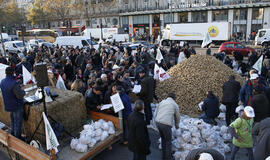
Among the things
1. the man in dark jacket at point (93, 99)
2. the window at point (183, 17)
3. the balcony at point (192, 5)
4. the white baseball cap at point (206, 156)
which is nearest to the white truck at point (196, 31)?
the balcony at point (192, 5)

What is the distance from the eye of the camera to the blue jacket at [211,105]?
673 centimetres

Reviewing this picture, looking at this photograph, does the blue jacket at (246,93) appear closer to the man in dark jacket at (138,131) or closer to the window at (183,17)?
the man in dark jacket at (138,131)

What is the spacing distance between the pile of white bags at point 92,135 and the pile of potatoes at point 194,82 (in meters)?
3.39

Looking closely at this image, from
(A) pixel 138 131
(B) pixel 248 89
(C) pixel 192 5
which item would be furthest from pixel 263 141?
(C) pixel 192 5

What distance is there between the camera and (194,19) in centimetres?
4416

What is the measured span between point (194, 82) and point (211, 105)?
2501 millimetres

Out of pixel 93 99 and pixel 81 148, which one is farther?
pixel 93 99

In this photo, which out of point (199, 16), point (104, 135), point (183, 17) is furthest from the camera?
point (183, 17)

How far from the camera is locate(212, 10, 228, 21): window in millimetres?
40594

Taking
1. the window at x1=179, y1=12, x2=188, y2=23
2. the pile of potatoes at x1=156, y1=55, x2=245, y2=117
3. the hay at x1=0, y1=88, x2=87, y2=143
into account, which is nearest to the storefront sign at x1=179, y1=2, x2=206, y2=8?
the window at x1=179, y1=12, x2=188, y2=23

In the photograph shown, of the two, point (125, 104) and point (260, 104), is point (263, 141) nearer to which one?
point (260, 104)

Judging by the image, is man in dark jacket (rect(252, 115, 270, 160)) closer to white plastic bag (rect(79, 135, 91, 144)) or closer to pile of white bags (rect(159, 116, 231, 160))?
pile of white bags (rect(159, 116, 231, 160))

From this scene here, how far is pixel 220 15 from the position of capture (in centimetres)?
4122

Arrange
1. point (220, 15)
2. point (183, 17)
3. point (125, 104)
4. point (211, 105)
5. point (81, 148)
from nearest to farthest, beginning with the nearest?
1. point (81, 148)
2. point (125, 104)
3. point (211, 105)
4. point (220, 15)
5. point (183, 17)
